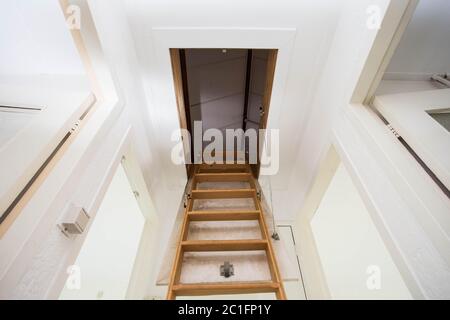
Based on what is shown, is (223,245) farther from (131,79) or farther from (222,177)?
(131,79)

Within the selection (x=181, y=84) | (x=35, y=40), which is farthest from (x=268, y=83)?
(x=35, y=40)

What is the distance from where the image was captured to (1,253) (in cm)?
78

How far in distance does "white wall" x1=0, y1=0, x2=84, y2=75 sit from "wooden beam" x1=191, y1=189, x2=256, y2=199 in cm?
164

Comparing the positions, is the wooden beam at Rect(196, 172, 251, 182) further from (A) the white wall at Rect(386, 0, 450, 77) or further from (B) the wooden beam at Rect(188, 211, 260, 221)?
(A) the white wall at Rect(386, 0, 450, 77)

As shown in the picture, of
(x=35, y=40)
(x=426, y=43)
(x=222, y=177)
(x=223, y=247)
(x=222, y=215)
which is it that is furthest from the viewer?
(x=222, y=177)

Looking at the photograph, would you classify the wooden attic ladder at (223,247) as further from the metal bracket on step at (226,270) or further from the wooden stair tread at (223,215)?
the metal bracket on step at (226,270)

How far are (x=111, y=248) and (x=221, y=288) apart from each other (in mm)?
1096

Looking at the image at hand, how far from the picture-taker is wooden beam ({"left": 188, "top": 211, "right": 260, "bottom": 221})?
2.25 metres

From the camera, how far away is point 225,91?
389 cm

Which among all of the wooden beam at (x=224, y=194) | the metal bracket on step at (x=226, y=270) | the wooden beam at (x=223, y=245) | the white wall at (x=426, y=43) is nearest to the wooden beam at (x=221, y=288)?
the metal bracket on step at (x=226, y=270)

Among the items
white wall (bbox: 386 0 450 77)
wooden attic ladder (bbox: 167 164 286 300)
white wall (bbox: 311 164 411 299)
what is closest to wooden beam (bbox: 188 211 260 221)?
wooden attic ladder (bbox: 167 164 286 300)

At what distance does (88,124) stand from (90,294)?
144 centimetres

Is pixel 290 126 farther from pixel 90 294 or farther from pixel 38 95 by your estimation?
pixel 90 294
